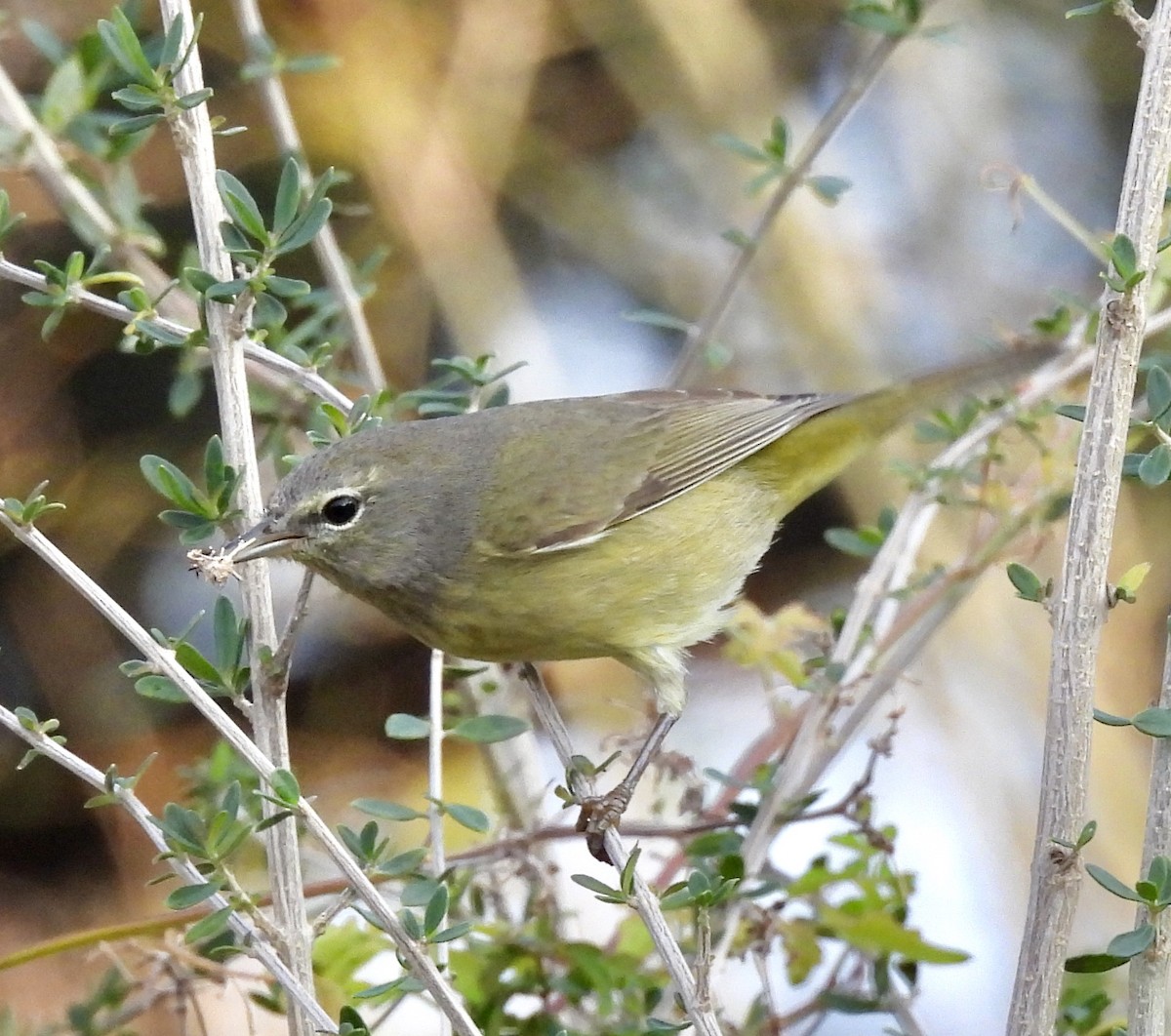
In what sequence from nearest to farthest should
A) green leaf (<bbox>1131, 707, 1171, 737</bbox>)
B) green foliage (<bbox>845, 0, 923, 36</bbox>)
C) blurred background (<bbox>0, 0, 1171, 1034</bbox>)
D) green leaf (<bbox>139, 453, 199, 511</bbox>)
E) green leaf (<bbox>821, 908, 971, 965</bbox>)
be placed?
1. green leaf (<bbox>1131, 707, 1171, 737</bbox>)
2. green leaf (<bbox>139, 453, 199, 511</bbox>)
3. green leaf (<bbox>821, 908, 971, 965</bbox>)
4. green foliage (<bbox>845, 0, 923, 36</bbox>)
5. blurred background (<bbox>0, 0, 1171, 1034</bbox>)

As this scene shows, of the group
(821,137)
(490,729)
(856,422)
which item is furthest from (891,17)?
(490,729)

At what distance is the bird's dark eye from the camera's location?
2465 millimetres

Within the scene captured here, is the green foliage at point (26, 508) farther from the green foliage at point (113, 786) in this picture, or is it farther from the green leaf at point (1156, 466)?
the green leaf at point (1156, 466)

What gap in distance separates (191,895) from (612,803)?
40.5 inches

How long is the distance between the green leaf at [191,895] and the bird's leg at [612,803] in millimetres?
709

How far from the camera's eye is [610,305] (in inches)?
203

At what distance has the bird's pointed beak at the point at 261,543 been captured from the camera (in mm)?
2053

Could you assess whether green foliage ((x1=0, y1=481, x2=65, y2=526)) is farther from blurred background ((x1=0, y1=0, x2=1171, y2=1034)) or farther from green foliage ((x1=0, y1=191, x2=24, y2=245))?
blurred background ((x1=0, y1=0, x2=1171, y2=1034))

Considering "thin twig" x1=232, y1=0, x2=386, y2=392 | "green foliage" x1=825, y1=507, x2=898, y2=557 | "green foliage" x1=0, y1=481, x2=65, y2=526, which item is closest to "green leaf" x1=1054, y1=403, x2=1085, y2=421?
"green foliage" x1=825, y1=507, x2=898, y2=557

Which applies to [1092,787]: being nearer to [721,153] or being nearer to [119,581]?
[721,153]

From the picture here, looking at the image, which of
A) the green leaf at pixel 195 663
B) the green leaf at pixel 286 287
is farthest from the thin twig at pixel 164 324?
the green leaf at pixel 195 663

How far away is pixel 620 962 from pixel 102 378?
297 cm

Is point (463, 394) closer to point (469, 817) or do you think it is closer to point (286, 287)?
point (286, 287)

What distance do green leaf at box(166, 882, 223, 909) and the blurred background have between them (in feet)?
6.46
